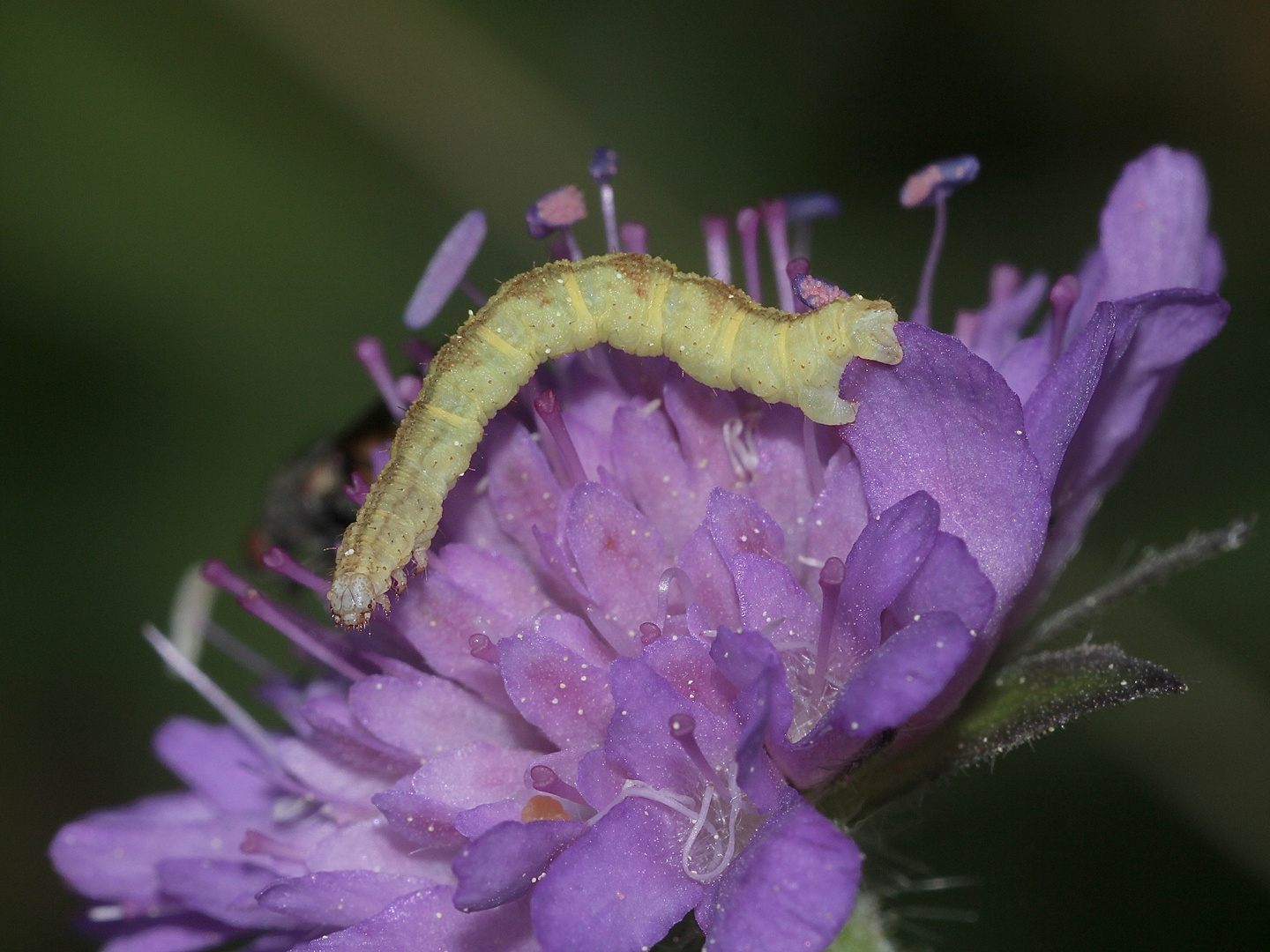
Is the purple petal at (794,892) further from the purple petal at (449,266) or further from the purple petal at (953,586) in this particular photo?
the purple petal at (449,266)

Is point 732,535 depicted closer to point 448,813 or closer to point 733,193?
point 448,813

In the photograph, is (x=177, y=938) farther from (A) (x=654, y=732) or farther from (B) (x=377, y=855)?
(A) (x=654, y=732)

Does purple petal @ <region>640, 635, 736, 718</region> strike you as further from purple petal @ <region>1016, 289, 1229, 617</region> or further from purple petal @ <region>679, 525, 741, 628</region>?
purple petal @ <region>1016, 289, 1229, 617</region>

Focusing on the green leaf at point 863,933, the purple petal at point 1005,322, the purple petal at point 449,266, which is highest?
the purple petal at point 449,266

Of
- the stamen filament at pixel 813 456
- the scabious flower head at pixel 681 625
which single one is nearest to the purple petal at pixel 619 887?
the scabious flower head at pixel 681 625

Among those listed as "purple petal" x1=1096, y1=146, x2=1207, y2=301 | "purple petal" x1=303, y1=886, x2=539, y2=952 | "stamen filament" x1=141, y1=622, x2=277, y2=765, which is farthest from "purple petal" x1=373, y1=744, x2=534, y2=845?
"purple petal" x1=1096, y1=146, x2=1207, y2=301

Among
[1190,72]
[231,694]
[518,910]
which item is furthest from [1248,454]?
[231,694]

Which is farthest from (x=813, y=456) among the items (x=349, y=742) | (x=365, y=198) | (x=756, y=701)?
(x=365, y=198)
